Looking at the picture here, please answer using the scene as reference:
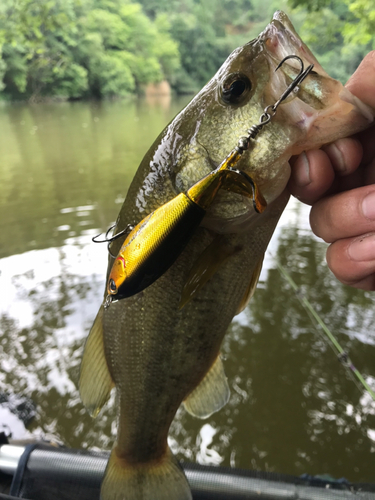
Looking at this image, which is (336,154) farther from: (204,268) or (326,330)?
(326,330)

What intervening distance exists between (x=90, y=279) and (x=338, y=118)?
3.71 metres

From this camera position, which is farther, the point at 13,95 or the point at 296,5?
the point at 13,95

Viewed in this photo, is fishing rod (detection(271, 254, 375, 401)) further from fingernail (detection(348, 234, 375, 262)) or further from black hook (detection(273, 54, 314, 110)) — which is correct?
black hook (detection(273, 54, 314, 110))

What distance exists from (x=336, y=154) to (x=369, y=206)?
0.20 metres

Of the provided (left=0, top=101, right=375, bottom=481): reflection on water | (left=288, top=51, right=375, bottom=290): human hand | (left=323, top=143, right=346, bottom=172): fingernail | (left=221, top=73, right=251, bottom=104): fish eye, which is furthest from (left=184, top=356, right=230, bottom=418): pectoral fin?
(left=0, top=101, right=375, bottom=481): reflection on water

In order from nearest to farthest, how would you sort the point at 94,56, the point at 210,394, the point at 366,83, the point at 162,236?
the point at 162,236 → the point at 366,83 → the point at 210,394 → the point at 94,56

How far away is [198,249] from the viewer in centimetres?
112

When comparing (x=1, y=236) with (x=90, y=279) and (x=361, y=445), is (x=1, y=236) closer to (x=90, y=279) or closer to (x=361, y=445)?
(x=90, y=279)

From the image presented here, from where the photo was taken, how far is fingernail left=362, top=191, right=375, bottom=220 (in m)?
1.12

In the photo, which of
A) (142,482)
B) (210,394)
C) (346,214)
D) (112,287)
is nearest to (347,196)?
(346,214)

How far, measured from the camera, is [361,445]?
2.53m

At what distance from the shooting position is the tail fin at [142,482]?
53.1 inches

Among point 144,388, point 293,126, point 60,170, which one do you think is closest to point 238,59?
point 293,126

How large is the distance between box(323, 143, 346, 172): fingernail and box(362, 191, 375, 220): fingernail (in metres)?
0.12
